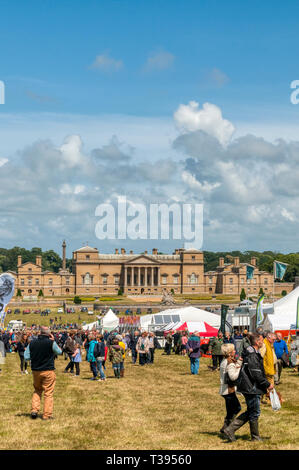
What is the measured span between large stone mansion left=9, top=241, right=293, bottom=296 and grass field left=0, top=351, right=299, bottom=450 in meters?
114

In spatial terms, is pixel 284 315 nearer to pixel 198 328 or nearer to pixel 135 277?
pixel 198 328

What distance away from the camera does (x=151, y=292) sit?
133750 mm

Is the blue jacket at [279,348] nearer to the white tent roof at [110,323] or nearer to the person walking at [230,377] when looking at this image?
the person walking at [230,377]

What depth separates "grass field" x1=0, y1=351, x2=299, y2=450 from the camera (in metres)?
10.3

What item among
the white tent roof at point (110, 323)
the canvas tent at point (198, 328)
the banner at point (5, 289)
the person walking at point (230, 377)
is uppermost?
the banner at point (5, 289)

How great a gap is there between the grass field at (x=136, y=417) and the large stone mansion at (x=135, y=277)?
113644 mm

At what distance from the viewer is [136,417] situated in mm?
12859

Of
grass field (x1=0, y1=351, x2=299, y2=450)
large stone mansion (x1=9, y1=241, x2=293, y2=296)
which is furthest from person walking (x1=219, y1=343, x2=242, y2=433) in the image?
large stone mansion (x1=9, y1=241, x2=293, y2=296)

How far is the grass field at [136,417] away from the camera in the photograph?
10.3 metres

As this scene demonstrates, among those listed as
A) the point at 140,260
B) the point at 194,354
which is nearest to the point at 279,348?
the point at 194,354

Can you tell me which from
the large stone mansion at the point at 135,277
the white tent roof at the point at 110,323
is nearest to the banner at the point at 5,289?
the white tent roof at the point at 110,323

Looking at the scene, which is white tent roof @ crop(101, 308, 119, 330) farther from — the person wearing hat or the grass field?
the person wearing hat
